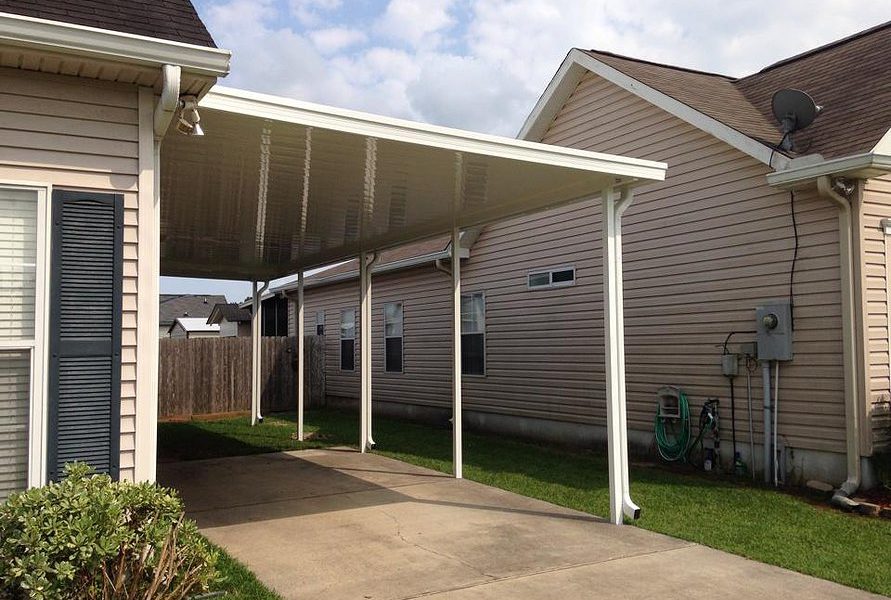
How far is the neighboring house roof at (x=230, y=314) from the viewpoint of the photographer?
25141mm

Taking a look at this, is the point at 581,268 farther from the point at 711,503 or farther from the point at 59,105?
the point at 59,105

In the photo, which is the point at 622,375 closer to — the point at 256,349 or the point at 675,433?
the point at 675,433

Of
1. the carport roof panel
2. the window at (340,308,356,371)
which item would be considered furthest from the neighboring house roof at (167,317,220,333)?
the carport roof panel

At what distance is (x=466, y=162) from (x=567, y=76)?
5910 mm

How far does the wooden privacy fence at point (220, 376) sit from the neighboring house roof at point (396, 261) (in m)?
1.81

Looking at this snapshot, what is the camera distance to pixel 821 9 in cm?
1187

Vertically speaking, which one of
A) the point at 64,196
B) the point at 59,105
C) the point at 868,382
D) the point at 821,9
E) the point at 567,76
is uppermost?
the point at 821,9

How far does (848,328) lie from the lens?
7.27 meters

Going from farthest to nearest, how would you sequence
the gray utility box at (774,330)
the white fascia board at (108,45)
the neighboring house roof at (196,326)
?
the neighboring house roof at (196,326) → the gray utility box at (774,330) → the white fascia board at (108,45)

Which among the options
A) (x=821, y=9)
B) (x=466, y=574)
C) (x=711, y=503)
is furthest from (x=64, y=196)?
(x=821, y=9)

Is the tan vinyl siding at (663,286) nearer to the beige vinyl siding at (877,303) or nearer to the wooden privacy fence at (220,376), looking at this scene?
the beige vinyl siding at (877,303)

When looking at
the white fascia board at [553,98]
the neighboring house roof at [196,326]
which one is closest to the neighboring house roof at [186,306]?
the neighboring house roof at [196,326]

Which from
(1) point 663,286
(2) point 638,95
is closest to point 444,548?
(1) point 663,286

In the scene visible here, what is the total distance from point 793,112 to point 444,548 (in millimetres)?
6170
